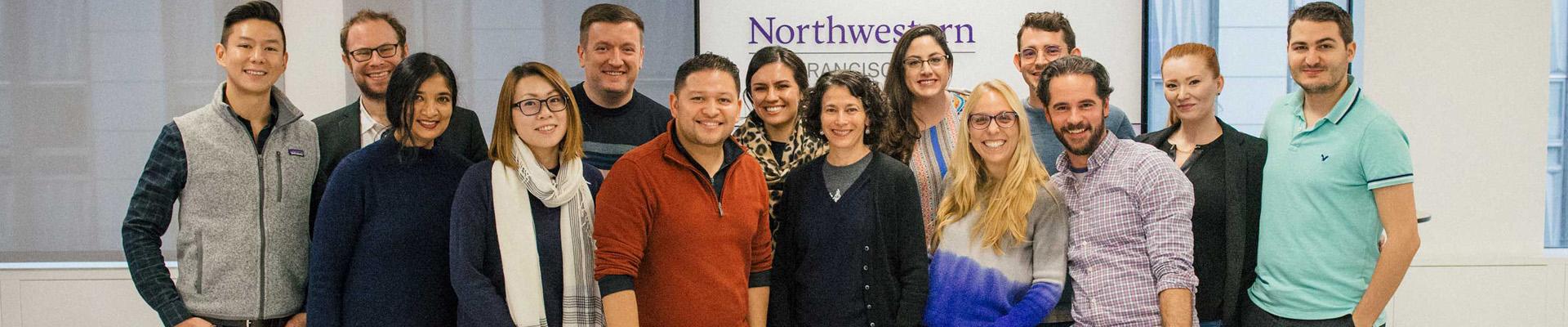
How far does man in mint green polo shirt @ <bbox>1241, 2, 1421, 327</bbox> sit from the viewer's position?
105 inches

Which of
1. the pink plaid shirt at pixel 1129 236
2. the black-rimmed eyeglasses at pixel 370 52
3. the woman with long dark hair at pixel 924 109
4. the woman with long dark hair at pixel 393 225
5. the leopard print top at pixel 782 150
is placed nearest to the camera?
the pink plaid shirt at pixel 1129 236

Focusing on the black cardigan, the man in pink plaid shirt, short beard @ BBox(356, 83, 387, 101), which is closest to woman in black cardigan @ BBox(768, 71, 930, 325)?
the black cardigan

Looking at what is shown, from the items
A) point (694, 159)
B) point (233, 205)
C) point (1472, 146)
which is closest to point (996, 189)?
point (694, 159)

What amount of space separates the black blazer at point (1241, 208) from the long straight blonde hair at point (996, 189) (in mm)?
561

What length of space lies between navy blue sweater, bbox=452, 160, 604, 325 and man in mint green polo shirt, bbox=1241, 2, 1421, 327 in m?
2.06

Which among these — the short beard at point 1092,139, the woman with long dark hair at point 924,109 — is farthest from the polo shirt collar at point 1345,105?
the woman with long dark hair at point 924,109

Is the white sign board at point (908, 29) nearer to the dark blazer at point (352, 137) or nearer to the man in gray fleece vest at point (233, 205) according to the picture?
the dark blazer at point (352, 137)

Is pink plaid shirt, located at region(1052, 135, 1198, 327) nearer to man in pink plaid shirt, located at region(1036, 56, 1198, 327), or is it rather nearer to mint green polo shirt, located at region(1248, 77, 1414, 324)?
man in pink plaid shirt, located at region(1036, 56, 1198, 327)

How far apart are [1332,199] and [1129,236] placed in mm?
662

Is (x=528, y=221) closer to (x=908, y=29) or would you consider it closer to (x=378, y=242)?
(x=378, y=242)

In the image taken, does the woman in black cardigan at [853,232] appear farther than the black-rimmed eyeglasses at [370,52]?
No

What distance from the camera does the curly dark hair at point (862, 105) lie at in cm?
274

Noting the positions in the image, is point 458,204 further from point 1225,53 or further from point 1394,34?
point 1394,34

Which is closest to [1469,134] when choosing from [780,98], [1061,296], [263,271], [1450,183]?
[1450,183]
